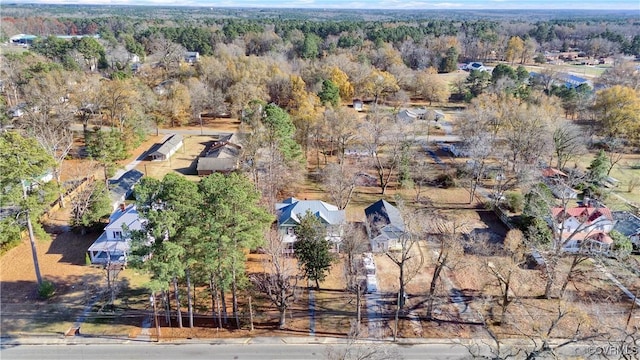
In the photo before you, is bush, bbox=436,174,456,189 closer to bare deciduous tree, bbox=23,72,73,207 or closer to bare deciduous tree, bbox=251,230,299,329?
bare deciduous tree, bbox=251,230,299,329

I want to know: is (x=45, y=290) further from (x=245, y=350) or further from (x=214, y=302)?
(x=245, y=350)

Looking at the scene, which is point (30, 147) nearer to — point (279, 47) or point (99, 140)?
point (99, 140)

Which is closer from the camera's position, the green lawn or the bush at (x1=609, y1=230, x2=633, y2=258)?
the bush at (x1=609, y1=230, x2=633, y2=258)

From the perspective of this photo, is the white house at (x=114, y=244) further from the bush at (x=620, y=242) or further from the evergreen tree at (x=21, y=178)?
the bush at (x=620, y=242)

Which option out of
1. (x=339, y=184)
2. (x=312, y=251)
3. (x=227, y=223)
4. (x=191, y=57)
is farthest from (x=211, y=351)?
(x=191, y=57)

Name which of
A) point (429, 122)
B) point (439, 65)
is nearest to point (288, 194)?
point (429, 122)

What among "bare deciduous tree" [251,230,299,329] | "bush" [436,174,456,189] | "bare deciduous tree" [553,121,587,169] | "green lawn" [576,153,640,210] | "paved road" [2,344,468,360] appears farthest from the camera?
"bare deciduous tree" [553,121,587,169]

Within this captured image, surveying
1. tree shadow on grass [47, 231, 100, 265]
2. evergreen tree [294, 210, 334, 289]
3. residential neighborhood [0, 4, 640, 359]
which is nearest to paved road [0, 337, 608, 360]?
residential neighborhood [0, 4, 640, 359]

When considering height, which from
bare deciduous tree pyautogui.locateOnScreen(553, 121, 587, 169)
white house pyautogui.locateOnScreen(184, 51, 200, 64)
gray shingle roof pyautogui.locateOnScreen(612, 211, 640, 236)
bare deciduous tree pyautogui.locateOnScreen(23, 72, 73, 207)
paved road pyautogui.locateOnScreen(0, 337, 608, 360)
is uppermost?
white house pyautogui.locateOnScreen(184, 51, 200, 64)
